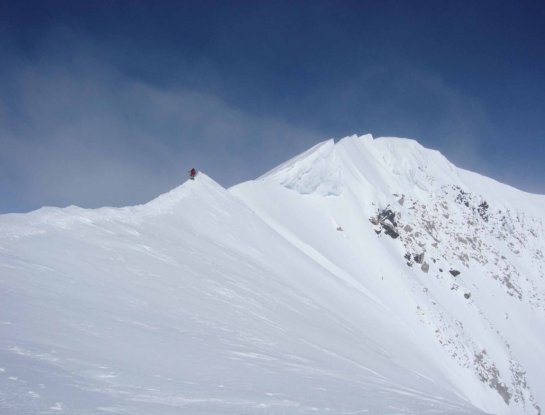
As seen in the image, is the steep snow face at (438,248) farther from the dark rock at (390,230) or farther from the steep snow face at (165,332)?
the steep snow face at (165,332)

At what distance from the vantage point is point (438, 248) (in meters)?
45.6

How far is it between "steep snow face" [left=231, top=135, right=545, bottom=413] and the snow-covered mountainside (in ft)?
0.72

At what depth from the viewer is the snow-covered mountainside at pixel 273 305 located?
608 centimetres

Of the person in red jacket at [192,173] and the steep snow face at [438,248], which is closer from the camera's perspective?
the person in red jacket at [192,173]

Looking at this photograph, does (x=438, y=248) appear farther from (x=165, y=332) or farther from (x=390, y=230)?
(x=165, y=332)

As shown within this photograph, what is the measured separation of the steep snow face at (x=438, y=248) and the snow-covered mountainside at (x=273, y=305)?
219mm

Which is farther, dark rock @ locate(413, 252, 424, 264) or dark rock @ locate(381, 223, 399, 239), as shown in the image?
dark rock @ locate(381, 223, 399, 239)

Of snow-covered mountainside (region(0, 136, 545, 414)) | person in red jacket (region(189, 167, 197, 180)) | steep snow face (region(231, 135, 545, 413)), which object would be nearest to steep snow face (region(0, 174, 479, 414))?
snow-covered mountainside (region(0, 136, 545, 414))

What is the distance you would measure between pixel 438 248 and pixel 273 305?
3556cm

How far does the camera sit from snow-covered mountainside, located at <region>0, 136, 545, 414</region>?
6078 mm

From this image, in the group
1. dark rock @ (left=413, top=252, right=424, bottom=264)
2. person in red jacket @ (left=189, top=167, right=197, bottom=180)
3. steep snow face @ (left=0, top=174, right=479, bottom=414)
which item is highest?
person in red jacket @ (left=189, top=167, right=197, bottom=180)

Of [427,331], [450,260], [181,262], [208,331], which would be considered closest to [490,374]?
[427,331]

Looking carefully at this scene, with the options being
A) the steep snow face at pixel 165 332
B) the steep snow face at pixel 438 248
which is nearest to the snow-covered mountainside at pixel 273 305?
the steep snow face at pixel 165 332

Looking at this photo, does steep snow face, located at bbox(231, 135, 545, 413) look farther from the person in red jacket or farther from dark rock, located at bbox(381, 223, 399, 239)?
the person in red jacket
